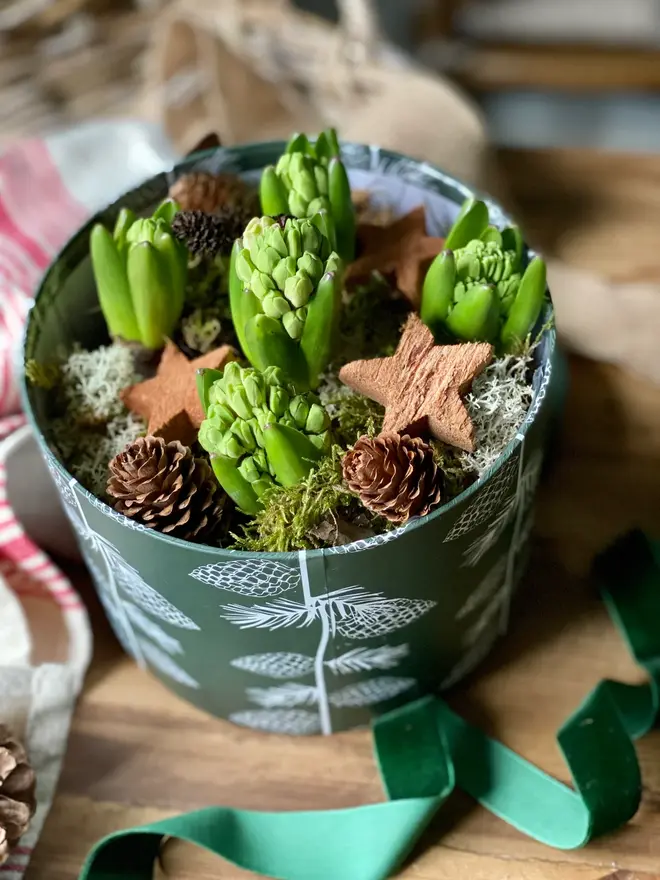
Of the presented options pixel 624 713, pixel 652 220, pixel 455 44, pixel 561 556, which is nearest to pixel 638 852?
pixel 624 713

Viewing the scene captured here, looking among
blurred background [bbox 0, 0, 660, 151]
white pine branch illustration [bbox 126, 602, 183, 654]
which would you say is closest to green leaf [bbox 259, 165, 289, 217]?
white pine branch illustration [bbox 126, 602, 183, 654]

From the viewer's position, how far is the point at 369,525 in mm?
429

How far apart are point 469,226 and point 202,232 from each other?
0.43 feet

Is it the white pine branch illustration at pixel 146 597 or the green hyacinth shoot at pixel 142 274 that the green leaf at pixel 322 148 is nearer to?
the green hyacinth shoot at pixel 142 274

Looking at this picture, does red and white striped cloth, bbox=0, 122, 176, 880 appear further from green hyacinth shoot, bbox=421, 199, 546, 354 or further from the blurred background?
green hyacinth shoot, bbox=421, 199, 546, 354

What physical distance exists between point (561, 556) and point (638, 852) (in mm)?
174

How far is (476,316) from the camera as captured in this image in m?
0.43

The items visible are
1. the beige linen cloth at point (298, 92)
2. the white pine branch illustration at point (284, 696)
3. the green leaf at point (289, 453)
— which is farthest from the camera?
the beige linen cloth at point (298, 92)

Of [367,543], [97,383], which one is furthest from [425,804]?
[97,383]

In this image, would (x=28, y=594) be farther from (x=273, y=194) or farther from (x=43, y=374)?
(x=273, y=194)

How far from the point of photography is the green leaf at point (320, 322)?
406 mm

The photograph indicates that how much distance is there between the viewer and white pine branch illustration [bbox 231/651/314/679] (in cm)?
46

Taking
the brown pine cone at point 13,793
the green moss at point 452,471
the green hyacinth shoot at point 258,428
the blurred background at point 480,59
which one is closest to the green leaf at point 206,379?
the green hyacinth shoot at point 258,428

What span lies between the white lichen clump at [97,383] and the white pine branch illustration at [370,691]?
0.18 m
